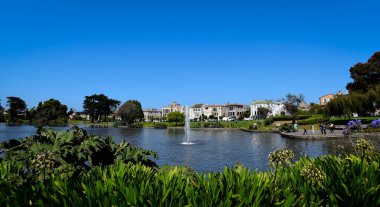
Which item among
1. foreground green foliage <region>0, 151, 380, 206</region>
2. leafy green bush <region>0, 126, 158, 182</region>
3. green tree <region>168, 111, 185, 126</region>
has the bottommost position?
foreground green foliage <region>0, 151, 380, 206</region>

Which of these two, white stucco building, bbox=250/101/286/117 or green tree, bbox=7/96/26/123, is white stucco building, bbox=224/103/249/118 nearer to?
white stucco building, bbox=250/101/286/117

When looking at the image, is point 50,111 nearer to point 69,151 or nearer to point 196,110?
point 196,110

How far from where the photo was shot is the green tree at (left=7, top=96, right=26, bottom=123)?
123944 millimetres

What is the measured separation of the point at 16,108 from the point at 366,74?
11711cm

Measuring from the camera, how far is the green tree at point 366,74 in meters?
72.1

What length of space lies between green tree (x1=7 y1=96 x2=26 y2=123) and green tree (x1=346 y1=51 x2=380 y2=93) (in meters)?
108

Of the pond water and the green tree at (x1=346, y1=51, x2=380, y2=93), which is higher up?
the green tree at (x1=346, y1=51, x2=380, y2=93)

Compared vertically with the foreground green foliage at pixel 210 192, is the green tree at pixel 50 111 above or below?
above

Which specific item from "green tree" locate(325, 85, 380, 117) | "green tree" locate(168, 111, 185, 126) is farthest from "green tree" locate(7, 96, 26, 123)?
"green tree" locate(325, 85, 380, 117)

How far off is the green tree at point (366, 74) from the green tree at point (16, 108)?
108 metres

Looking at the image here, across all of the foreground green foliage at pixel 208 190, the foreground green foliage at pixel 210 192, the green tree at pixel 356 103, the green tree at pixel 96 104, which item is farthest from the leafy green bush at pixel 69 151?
the green tree at pixel 96 104

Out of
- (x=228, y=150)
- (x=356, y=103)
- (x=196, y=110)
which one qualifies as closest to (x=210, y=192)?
(x=228, y=150)

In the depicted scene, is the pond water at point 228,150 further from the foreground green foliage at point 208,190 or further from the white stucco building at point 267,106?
the white stucco building at point 267,106

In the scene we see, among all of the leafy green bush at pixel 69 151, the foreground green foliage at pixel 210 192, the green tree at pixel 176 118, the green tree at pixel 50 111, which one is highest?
the green tree at pixel 50 111
